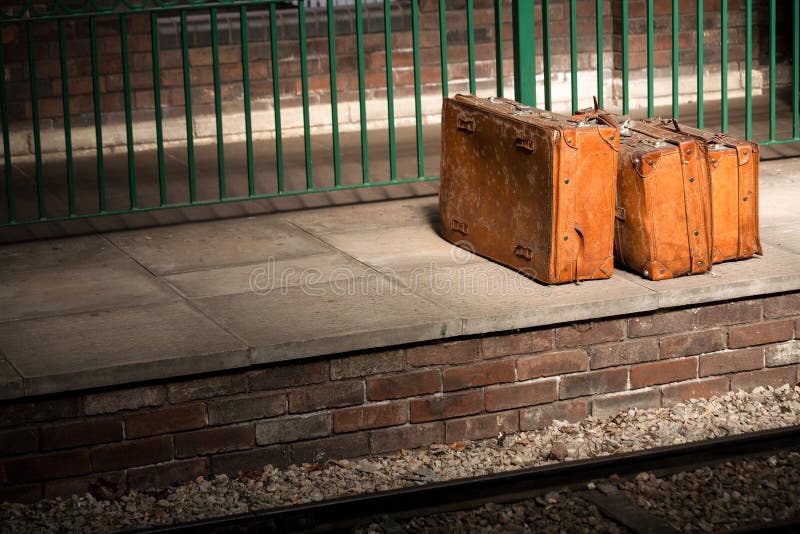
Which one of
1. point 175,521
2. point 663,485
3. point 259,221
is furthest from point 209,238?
point 663,485

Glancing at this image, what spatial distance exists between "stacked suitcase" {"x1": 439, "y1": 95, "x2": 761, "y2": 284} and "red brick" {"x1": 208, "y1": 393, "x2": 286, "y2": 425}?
136cm

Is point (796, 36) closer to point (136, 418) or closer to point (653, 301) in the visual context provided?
point (653, 301)

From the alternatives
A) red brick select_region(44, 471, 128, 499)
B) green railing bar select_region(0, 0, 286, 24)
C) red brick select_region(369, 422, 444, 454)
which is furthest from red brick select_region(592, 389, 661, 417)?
green railing bar select_region(0, 0, 286, 24)

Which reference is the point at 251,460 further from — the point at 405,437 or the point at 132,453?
the point at 405,437

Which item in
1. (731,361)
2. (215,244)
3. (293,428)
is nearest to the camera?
(293,428)

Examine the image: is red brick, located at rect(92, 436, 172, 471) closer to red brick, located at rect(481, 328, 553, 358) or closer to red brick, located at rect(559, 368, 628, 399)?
red brick, located at rect(481, 328, 553, 358)

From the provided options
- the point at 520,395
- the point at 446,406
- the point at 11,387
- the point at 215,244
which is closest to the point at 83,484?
the point at 11,387

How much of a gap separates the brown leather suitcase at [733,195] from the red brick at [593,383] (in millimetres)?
762

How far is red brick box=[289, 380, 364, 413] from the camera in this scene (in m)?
5.13

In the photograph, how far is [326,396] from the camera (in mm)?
5172

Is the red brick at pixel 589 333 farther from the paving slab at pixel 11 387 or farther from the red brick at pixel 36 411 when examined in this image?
the paving slab at pixel 11 387

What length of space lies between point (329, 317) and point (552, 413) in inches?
41.0

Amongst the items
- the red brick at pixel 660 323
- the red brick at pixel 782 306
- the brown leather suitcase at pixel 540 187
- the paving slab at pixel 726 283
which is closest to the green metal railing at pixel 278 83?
the brown leather suitcase at pixel 540 187

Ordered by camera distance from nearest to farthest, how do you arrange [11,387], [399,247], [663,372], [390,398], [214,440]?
1. [11,387]
2. [214,440]
3. [390,398]
4. [663,372]
5. [399,247]
